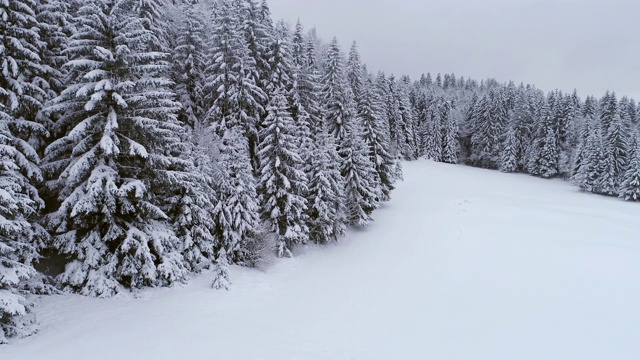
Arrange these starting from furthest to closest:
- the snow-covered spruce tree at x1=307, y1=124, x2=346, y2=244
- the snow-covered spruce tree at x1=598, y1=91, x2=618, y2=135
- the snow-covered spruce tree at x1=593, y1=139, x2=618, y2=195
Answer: the snow-covered spruce tree at x1=598, y1=91, x2=618, y2=135 → the snow-covered spruce tree at x1=593, y1=139, x2=618, y2=195 → the snow-covered spruce tree at x1=307, y1=124, x2=346, y2=244

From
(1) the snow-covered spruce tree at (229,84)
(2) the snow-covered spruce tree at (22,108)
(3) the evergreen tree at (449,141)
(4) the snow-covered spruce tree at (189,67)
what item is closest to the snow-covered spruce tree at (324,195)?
(1) the snow-covered spruce tree at (229,84)

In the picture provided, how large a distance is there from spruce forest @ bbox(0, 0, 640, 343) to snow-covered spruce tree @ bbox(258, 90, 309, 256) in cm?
11

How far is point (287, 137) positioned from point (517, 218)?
25832 mm

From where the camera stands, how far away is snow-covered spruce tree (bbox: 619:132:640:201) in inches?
1953

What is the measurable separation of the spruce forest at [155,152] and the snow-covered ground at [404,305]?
140 centimetres

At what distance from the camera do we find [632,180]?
50031 millimetres

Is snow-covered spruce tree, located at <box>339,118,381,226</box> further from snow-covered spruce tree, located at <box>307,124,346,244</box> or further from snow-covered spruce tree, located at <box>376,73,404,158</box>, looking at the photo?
snow-covered spruce tree, located at <box>376,73,404,158</box>

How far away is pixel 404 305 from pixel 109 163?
15600 millimetres

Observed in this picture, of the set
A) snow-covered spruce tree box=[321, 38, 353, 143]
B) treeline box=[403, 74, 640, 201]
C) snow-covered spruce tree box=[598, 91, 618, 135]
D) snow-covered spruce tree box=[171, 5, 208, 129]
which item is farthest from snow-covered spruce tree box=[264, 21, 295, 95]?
snow-covered spruce tree box=[598, 91, 618, 135]

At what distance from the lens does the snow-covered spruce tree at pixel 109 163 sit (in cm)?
1349

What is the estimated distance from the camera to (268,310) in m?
16.7

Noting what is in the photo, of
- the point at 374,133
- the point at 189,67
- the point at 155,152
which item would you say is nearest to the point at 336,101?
the point at 374,133

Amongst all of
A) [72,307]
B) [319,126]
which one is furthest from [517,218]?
[72,307]

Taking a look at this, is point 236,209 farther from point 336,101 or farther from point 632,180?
point 632,180
